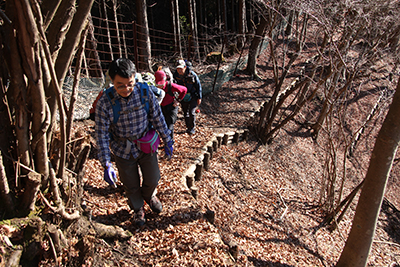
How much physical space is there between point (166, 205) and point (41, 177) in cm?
193

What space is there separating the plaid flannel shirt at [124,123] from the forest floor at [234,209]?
825 mm

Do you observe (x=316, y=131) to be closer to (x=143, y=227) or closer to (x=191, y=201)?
(x=191, y=201)

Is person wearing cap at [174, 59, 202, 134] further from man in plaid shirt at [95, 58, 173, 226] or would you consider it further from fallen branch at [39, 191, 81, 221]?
fallen branch at [39, 191, 81, 221]

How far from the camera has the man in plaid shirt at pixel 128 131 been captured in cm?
255

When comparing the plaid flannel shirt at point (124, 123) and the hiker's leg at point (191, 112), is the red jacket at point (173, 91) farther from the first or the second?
the plaid flannel shirt at point (124, 123)

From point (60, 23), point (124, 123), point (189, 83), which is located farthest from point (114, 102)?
point (189, 83)

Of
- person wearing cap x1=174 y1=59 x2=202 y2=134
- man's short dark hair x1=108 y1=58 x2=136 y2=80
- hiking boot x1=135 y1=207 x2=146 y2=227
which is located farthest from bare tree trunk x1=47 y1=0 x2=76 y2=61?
person wearing cap x1=174 y1=59 x2=202 y2=134

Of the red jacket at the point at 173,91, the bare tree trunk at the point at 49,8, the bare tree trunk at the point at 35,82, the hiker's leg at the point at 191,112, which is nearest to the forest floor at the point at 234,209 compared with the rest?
the hiker's leg at the point at 191,112

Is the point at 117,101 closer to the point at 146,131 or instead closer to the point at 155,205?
the point at 146,131

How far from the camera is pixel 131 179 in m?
3.07

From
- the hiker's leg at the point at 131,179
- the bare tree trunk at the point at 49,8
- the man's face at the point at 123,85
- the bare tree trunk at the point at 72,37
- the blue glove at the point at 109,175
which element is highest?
the bare tree trunk at the point at 49,8

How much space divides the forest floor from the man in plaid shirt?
53 centimetres

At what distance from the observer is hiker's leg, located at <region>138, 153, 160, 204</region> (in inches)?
120

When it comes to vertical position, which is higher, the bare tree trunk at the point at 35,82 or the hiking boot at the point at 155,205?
the bare tree trunk at the point at 35,82
